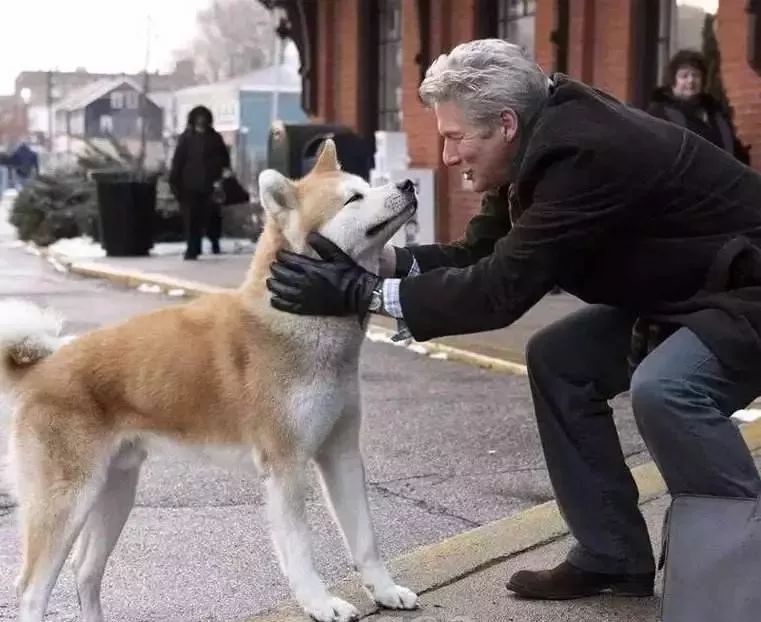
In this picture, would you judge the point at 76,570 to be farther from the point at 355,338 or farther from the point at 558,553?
the point at 558,553

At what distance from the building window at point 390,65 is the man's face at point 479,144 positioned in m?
11.6

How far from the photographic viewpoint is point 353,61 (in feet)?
50.4

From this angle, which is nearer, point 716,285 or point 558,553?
point 716,285

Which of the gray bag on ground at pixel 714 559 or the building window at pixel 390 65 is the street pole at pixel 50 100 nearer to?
the building window at pixel 390 65

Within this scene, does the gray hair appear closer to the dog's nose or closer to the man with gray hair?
the man with gray hair

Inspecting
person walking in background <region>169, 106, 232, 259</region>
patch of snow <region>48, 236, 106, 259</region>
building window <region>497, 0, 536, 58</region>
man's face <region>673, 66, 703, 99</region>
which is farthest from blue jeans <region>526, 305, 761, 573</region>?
patch of snow <region>48, 236, 106, 259</region>

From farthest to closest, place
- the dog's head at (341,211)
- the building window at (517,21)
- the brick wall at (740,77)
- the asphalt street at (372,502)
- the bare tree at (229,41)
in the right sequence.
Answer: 1. the bare tree at (229,41)
2. the building window at (517,21)
3. the brick wall at (740,77)
4. the asphalt street at (372,502)
5. the dog's head at (341,211)

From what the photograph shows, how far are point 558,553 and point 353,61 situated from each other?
12.1 metres

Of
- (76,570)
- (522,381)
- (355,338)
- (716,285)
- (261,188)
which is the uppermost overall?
(261,188)

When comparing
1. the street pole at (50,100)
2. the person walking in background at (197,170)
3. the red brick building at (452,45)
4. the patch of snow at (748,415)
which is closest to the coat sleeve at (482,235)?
the patch of snow at (748,415)

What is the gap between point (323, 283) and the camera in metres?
3.33

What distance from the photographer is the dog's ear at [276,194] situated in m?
3.48

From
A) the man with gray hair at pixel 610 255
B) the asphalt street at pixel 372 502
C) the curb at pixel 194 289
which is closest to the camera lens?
the man with gray hair at pixel 610 255

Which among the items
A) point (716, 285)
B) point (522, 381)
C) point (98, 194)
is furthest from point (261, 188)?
point (98, 194)
